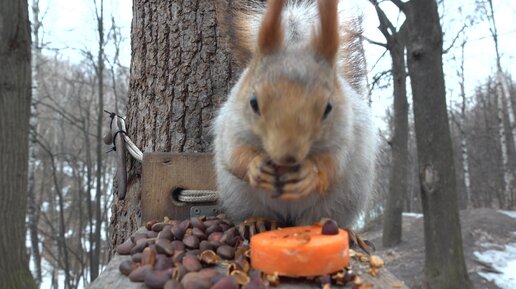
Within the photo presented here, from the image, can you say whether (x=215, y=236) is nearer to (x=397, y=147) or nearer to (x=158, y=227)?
(x=158, y=227)

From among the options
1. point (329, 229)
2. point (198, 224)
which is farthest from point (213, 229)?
point (329, 229)

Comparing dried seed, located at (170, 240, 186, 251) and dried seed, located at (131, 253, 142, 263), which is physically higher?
dried seed, located at (170, 240, 186, 251)

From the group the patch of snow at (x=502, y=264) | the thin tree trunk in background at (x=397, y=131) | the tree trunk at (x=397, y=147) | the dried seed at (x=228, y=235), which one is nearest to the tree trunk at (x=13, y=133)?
the dried seed at (x=228, y=235)

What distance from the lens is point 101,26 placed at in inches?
248

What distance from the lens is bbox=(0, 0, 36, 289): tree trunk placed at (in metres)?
2.96

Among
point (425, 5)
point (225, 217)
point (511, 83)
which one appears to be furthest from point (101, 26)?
point (511, 83)

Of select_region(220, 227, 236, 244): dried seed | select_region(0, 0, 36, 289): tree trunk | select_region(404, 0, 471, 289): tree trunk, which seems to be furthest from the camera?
select_region(404, 0, 471, 289): tree trunk

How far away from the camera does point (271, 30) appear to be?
1114mm

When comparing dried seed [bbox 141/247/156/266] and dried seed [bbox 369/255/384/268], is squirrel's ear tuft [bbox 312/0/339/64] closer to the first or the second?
dried seed [bbox 369/255/384/268]

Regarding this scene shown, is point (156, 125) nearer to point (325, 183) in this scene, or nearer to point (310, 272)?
point (325, 183)

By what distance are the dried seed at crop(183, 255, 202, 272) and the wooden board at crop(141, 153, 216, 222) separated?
1.60 ft

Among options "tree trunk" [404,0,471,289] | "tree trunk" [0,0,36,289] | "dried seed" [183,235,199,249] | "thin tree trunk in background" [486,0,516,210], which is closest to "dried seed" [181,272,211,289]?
"dried seed" [183,235,199,249]

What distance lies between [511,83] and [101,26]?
14551 mm

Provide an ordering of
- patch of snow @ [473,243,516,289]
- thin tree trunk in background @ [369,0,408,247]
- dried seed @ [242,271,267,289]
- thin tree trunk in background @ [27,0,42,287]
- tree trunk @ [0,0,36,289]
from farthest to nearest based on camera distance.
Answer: thin tree trunk in background @ [369,0,408,247], thin tree trunk in background @ [27,0,42,287], patch of snow @ [473,243,516,289], tree trunk @ [0,0,36,289], dried seed @ [242,271,267,289]
